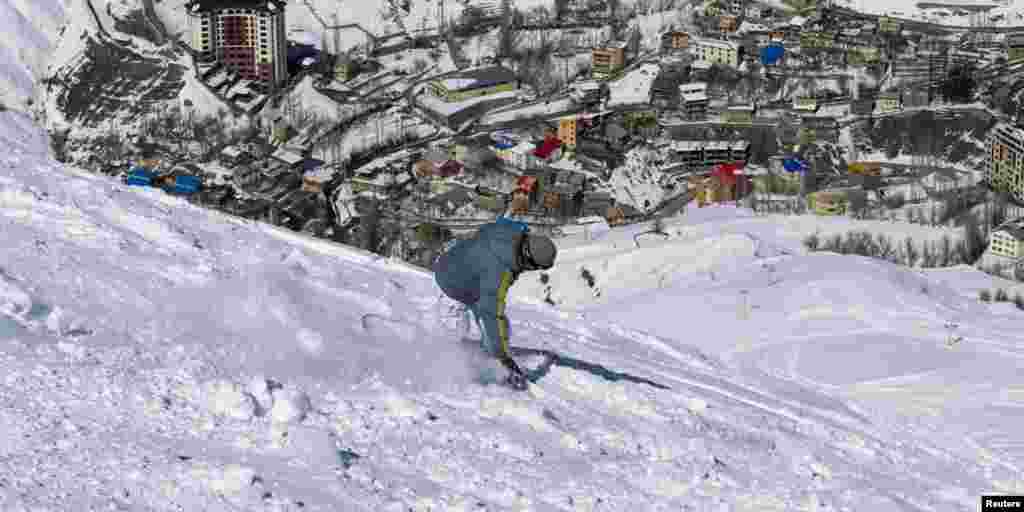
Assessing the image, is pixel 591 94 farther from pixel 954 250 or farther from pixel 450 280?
pixel 450 280

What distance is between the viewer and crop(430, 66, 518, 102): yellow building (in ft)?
58.2

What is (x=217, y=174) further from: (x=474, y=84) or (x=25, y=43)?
(x=25, y=43)

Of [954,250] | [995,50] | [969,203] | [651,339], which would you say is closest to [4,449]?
[651,339]

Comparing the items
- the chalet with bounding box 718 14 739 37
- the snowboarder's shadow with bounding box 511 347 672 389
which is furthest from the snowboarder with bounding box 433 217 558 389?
the chalet with bounding box 718 14 739 37

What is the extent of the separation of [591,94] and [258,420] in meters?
15.9

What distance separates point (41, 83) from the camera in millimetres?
17328

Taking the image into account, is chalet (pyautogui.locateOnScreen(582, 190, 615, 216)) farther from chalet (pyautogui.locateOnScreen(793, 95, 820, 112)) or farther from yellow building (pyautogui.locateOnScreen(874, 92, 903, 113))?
yellow building (pyautogui.locateOnScreen(874, 92, 903, 113))

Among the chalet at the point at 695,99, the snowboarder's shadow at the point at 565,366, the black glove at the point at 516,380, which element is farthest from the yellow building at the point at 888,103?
the black glove at the point at 516,380

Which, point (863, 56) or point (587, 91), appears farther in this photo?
point (863, 56)

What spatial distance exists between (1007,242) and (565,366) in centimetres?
1067

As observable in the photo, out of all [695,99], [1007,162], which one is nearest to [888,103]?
[695,99]

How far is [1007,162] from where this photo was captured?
1530 centimetres

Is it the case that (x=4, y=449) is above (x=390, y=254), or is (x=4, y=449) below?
above

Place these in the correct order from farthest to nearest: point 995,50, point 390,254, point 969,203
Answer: point 995,50, point 969,203, point 390,254
